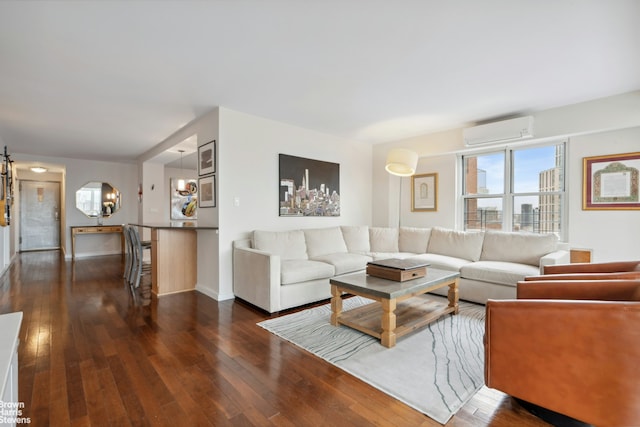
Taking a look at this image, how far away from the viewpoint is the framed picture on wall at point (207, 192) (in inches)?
149

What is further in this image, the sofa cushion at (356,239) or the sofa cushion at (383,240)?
the sofa cushion at (383,240)

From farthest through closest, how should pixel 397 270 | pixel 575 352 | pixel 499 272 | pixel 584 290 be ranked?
pixel 499 272 → pixel 397 270 → pixel 584 290 → pixel 575 352

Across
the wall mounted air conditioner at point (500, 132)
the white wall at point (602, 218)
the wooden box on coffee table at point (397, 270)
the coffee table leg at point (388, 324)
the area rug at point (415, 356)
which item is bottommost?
the area rug at point (415, 356)

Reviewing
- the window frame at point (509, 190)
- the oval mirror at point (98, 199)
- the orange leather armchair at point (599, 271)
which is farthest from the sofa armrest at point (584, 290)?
the oval mirror at point (98, 199)

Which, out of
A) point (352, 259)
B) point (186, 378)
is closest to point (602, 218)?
point (352, 259)

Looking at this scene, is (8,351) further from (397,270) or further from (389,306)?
(397,270)

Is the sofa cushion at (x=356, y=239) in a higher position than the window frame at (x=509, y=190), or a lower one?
lower

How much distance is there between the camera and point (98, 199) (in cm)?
751

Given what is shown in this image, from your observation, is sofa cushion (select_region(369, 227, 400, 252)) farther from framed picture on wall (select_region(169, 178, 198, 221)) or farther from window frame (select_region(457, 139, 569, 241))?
framed picture on wall (select_region(169, 178, 198, 221))

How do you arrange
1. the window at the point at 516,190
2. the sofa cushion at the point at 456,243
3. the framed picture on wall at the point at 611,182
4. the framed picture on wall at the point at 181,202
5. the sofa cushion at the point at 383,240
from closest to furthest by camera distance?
the framed picture on wall at the point at 611,182 → the window at the point at 516,190 → the sofa cushion at the point at 456,243 → the sofa cushion at the point at 383,240 → the framed picture on wall at the point at 181,202

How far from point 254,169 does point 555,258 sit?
3612 mm

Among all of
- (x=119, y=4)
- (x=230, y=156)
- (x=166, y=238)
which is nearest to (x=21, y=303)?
(x=166, y=238)

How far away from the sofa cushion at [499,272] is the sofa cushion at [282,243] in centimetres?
205

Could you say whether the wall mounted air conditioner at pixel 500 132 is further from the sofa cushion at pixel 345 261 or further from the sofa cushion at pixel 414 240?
the sofa cushion at pixel 345 261
